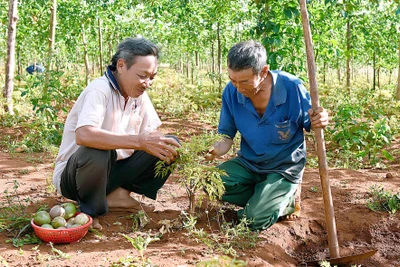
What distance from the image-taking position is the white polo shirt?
278 cm

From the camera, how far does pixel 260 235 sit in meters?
2.96

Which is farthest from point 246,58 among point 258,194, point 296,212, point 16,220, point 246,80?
point 16,220

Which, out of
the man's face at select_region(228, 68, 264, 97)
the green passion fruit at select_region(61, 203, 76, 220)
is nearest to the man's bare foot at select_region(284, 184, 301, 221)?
the man's face at select_region(228, 68, 264, 97)

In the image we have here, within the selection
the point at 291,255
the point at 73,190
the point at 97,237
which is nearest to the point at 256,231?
the point at 291,255

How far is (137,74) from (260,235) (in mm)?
1388

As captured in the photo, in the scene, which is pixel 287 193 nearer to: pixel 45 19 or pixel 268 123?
pixel 268 123

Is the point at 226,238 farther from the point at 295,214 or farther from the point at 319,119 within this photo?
the point at 319,119

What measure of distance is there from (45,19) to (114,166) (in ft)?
36.2

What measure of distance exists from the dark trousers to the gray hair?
0.91m

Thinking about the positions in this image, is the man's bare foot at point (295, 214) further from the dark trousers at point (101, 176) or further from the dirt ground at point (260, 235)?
the dark trousers at point (101, 176)

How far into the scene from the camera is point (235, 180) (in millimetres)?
3277

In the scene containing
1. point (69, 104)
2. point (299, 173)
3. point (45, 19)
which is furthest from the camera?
point (45, 19)

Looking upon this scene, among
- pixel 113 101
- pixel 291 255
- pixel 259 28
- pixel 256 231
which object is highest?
pixel 259 28

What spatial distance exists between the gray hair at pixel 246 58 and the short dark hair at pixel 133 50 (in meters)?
0.55
